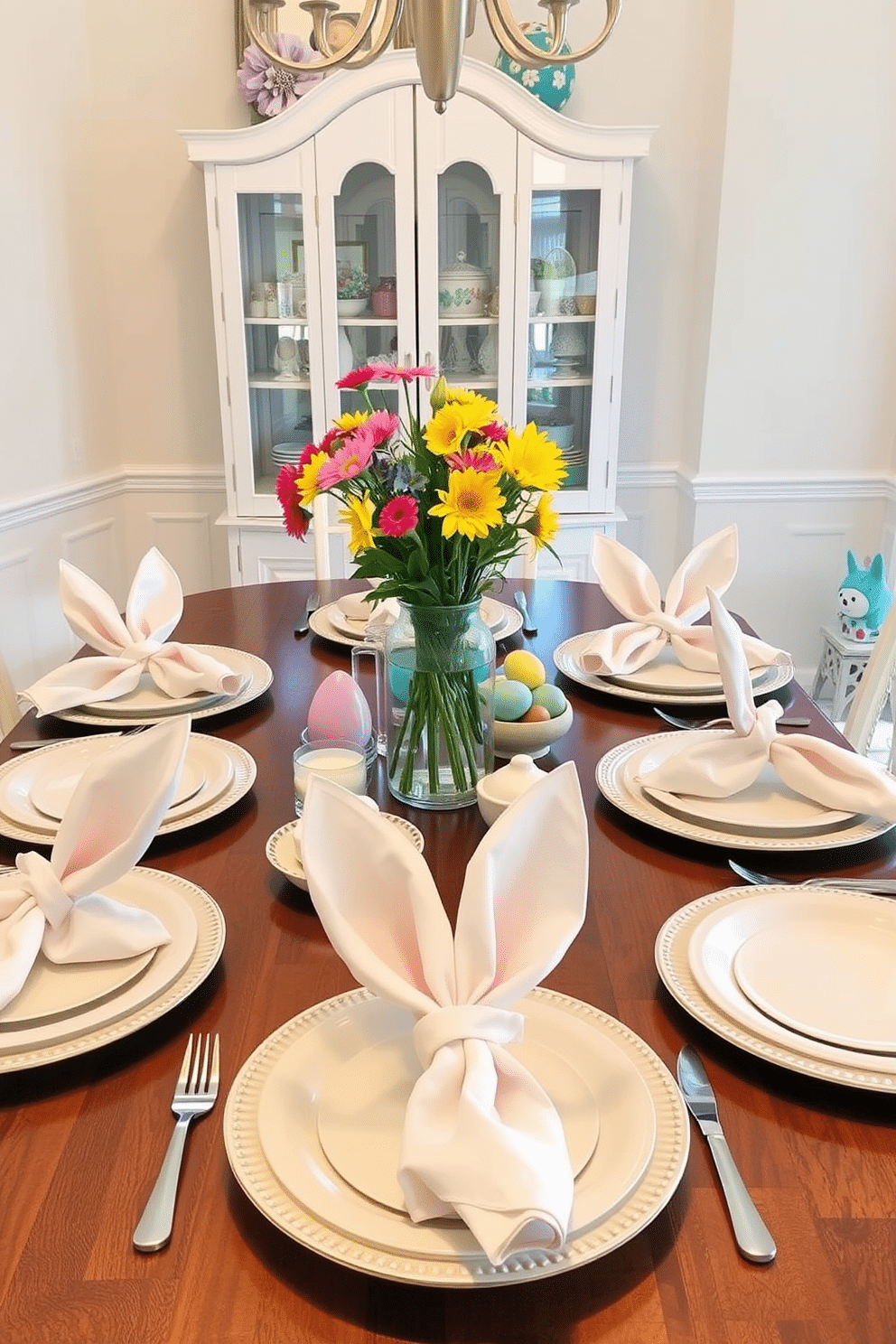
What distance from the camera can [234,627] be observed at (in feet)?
6.02

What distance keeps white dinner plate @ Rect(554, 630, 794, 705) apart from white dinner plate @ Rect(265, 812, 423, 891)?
18.4 inches

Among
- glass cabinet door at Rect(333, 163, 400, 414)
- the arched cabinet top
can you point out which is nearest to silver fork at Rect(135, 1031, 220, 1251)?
glass cabinet door at Rect(333, 163, 400, 414)

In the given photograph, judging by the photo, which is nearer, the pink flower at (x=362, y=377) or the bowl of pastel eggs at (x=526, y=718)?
the pink flower at (x=362, y=377)

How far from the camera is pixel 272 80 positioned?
2.94 m

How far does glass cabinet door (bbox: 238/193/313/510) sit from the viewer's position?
2959 millimetres

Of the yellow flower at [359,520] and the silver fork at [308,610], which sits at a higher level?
the yellow flower at [359,520]

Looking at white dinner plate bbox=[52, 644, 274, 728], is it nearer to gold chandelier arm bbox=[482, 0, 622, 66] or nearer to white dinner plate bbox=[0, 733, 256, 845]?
white dinner plate bbox=[0, 733, 256, 845]

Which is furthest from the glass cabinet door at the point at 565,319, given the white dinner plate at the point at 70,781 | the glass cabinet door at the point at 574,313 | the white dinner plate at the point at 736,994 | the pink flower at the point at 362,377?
the white dinner plate at the point at 736,994

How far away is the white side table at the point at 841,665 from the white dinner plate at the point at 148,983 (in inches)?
99.3

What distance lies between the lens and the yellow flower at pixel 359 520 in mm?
1041

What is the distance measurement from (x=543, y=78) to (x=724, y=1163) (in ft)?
9.87

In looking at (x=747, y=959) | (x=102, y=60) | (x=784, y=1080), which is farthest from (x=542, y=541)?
(x=102, y=60)

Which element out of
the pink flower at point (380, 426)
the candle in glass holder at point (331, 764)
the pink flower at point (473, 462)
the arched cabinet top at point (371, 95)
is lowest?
the candle in glass holder at point (331, 764)

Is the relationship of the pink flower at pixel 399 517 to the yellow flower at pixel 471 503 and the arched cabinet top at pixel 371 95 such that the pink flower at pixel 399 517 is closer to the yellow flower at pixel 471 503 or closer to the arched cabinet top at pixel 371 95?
the yellow flower at pixel 471 503
